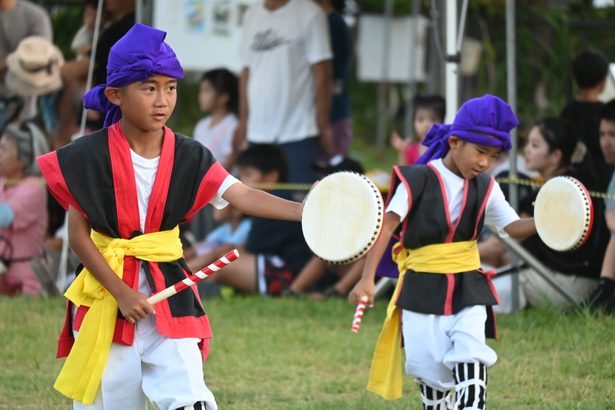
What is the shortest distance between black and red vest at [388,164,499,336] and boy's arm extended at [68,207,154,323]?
4.38ft

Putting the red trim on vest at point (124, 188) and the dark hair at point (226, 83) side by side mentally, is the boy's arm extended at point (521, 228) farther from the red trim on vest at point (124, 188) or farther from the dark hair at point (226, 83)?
the dark hair at point (226, 83)

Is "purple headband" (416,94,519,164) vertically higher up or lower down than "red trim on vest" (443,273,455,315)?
higher up

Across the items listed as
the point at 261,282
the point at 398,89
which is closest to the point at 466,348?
the point at 261,282

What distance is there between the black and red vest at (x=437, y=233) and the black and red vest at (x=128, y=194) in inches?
43.0

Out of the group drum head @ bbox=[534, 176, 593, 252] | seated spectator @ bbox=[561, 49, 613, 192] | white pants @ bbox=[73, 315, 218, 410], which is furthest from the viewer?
seated spectator @ bbox=[561, 49, 613, 192]

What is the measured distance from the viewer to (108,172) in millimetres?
4051

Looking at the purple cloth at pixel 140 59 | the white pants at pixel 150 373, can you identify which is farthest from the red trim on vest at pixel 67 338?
the purple cloth at pixel 140 59

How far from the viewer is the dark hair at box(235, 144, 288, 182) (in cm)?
888

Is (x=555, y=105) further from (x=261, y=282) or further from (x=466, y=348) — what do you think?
(x=466, y=348)

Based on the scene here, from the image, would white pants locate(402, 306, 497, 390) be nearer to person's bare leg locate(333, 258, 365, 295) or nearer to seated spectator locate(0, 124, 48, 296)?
person's bare leg locate(333, 258, 365, 295)

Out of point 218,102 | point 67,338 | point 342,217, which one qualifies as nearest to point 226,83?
point 218,102

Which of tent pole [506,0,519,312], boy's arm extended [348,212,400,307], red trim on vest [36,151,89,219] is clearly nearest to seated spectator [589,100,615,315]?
tent pole [506,0,519,312]

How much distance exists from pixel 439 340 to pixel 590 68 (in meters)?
3.84

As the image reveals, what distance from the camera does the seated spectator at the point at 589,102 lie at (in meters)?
7.94
